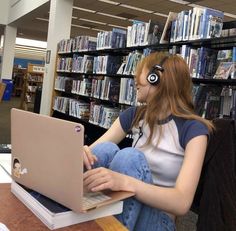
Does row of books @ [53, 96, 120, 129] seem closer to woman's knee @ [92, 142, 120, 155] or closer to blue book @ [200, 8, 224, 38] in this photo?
blue book @ [200, 8, 224, 38]

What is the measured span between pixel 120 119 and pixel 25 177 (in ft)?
2.09

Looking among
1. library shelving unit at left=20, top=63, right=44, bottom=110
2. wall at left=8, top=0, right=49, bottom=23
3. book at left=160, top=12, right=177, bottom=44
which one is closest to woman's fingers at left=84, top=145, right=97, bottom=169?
book at left=160, top=12, right=177, bottom=44

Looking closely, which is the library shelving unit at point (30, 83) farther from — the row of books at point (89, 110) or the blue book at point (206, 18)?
the blue book at point (206, 18)

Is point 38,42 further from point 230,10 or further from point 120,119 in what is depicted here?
point 120,119

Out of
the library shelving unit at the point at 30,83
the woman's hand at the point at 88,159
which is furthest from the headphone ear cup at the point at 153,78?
the library shelving unit at the point at 30,83

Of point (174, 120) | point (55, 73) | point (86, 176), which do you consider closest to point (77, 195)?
point (86, 176)

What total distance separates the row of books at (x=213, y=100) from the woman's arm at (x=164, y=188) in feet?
6.21

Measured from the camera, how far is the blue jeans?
0.96 m

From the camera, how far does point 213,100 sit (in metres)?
2.98

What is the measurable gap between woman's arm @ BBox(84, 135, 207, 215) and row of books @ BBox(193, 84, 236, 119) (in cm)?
189

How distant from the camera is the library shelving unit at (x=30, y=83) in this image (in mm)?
10484

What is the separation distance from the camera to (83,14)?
10.4 m

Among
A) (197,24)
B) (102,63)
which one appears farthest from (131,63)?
(197,24)

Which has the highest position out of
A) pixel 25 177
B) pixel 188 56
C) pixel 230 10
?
pixel 230 10
